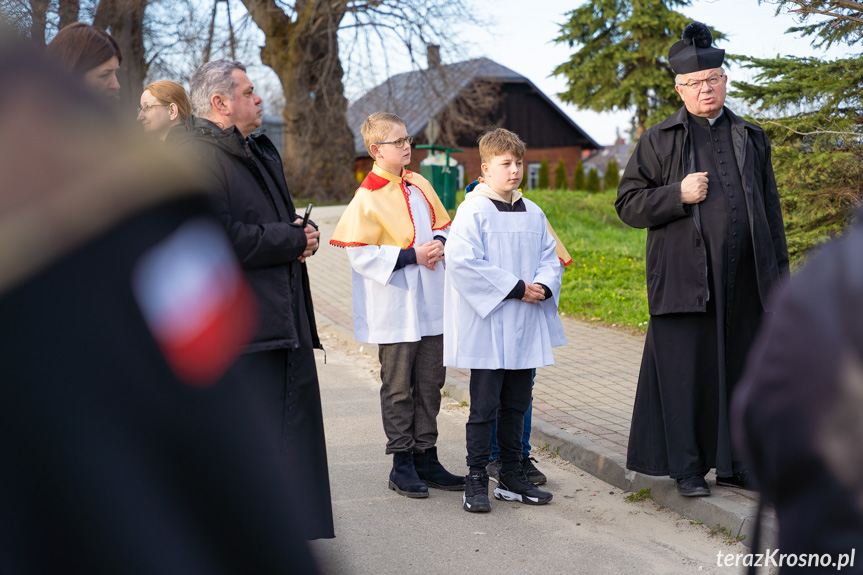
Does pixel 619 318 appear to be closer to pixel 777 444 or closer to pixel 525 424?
pixel 525 424

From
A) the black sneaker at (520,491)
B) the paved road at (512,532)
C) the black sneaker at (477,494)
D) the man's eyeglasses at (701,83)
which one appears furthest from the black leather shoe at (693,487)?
the man's eyeglasses at (701,83)

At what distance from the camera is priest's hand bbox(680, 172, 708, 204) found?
4.49 meters

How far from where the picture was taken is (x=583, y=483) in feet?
17.2

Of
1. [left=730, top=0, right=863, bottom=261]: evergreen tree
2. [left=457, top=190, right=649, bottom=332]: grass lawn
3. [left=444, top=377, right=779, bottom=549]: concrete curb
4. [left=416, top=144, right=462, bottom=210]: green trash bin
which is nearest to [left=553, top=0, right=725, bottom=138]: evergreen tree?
[left=457, top=190, right=649, bottom=332]: grass lawn

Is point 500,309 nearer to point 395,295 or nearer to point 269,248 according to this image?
point 395,295

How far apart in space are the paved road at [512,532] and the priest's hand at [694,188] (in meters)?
1.64

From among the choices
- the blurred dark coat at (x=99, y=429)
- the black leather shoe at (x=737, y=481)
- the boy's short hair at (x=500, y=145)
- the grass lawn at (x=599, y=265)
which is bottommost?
the black leather shoe at (x=737, y=481)

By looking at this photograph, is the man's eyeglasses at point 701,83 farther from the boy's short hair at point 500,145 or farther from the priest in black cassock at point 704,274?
the boy's short hair at point 500,145

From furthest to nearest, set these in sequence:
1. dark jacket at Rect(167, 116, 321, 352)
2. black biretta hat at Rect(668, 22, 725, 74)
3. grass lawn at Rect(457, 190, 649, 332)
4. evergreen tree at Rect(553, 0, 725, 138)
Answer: evergreen tree at Rect(553, 0, 725, 138) < grass lawn at Rect(457, 190, 649, 332) < black biretta hat at Rect(668, 22, 725, 74) < dark jacket at Rect(167, 116, 321, 352)

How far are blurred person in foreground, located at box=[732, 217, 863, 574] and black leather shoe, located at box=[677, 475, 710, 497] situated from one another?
12.1 feet

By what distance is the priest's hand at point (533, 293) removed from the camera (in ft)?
15.7

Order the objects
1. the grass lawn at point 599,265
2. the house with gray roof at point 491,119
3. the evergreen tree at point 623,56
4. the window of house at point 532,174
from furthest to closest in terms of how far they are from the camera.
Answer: the window of house at point 532,174
the evergreen tree at point 623,56
the house with gray roof at point 491,119
the grass lawn at point 599,265

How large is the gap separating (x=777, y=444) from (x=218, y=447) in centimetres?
59

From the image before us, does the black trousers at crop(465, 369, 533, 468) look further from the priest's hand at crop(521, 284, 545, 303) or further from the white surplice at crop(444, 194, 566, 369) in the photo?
the priest's hand at crop(521, 284, 545, 303)
